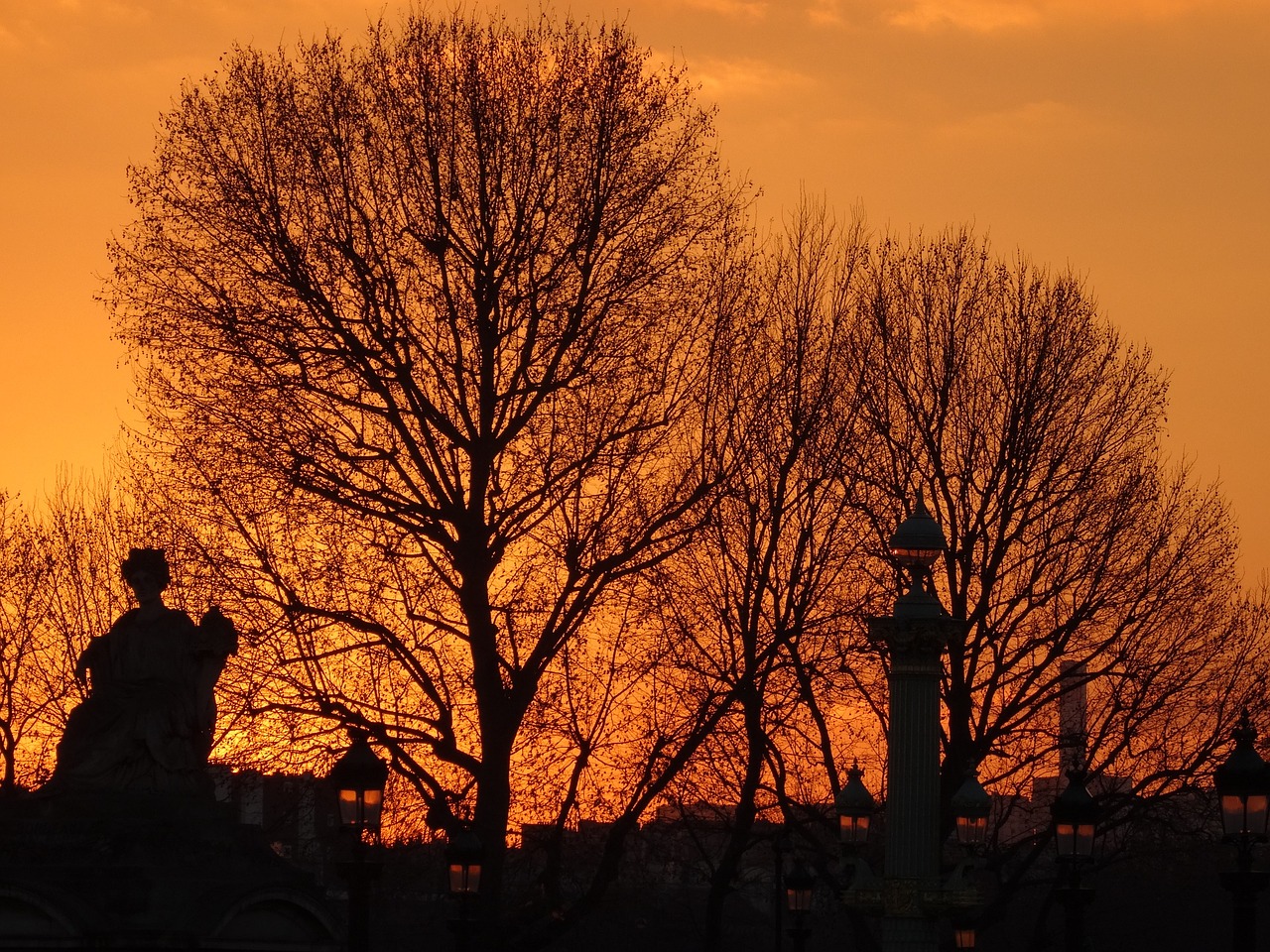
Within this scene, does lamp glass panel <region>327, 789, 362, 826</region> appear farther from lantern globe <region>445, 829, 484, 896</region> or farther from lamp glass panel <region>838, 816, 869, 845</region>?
lamp glass panel <region>838, 816, 869, 845</region>

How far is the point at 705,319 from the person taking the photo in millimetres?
31266

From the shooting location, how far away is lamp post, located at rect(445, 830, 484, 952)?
2628cm

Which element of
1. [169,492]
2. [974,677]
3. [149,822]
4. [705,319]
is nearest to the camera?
[149,822]

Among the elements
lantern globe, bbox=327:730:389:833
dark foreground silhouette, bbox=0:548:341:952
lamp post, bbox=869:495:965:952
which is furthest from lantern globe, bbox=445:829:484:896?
lantern globe, bbox=327:730:389:833

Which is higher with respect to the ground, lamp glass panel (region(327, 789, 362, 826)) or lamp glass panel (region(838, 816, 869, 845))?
lamp glass panel (region(838, 816, 869, 845))

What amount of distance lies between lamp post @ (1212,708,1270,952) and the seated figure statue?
9.04 m

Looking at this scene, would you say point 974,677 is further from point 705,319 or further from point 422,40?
point 422,40

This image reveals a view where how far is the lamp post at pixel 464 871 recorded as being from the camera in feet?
86.2

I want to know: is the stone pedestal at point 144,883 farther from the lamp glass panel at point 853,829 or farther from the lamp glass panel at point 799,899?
the lamp glass panel at point 799,899

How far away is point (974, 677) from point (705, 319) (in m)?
8.05

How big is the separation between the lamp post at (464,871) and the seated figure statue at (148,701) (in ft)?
16.5

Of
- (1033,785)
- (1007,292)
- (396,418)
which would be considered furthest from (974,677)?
(396,418)

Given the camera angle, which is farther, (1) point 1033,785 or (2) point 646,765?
(1) point 1033,785

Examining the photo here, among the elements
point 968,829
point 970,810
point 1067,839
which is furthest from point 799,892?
point 1067,839
